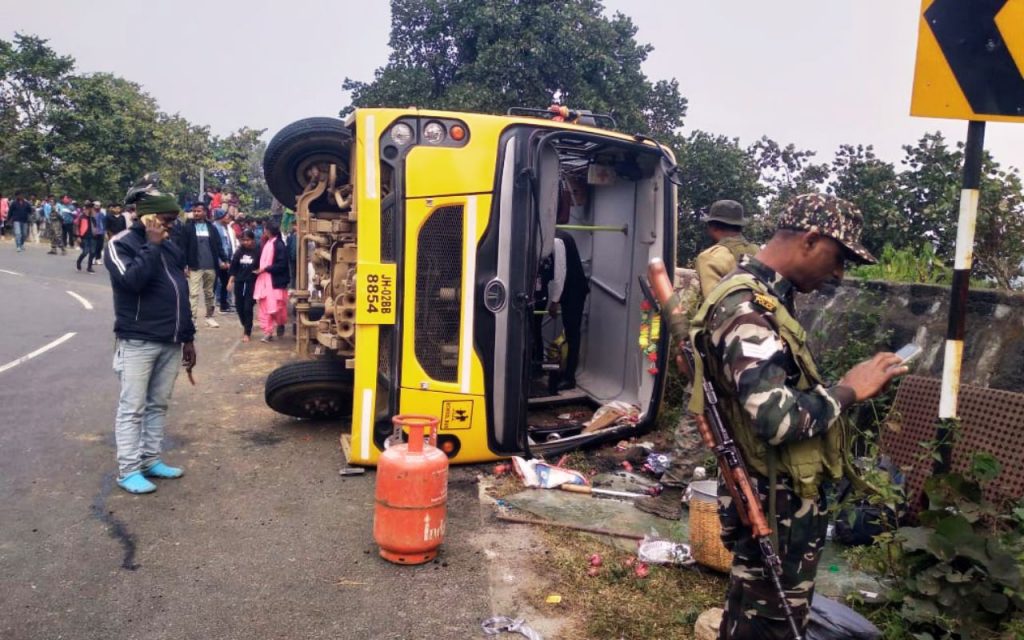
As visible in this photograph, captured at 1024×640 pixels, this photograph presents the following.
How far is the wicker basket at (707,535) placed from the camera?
3891mm

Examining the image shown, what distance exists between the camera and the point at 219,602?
365 cm

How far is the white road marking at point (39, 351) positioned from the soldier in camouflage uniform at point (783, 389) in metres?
8.50

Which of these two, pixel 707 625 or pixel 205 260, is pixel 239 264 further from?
pixel 707 625

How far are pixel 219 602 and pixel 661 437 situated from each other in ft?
12.4

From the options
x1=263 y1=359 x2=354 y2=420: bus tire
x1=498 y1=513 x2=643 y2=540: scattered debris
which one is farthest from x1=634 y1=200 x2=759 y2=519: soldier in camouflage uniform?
x1=263 y1=359 x2=354 y2=420: bus tire

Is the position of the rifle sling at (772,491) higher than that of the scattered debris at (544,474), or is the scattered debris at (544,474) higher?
the rifle sling at (772,491)

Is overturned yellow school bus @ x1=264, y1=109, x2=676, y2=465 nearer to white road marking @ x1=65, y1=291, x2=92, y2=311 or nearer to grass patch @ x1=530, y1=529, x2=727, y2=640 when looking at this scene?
grass patch @ x1=530, y1=529, x2=727, y2=640

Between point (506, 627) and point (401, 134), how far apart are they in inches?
128

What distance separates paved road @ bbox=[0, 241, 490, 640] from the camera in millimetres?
3504

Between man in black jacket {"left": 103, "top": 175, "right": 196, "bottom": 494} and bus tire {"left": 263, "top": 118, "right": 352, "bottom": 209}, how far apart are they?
1.74m

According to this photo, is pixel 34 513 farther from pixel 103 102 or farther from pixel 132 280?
pixel 103 102

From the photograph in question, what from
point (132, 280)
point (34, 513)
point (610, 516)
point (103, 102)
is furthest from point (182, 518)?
point (103, 102)

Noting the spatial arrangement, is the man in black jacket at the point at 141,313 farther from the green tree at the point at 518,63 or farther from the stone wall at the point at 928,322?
the green tree at the point at 518,63

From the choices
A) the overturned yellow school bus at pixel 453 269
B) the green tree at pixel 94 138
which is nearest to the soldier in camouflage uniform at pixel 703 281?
the overturned yellow school bus at pixel 453 269
